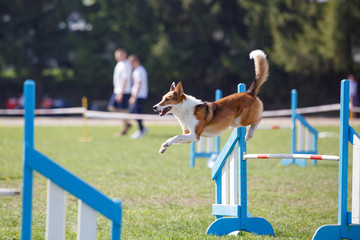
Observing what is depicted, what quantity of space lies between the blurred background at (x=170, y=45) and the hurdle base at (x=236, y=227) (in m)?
23.8

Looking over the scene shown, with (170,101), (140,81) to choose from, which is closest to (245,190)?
(170,101)

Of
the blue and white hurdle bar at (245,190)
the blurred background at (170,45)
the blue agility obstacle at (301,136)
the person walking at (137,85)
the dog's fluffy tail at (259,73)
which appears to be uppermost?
the blurred background at (170,45)

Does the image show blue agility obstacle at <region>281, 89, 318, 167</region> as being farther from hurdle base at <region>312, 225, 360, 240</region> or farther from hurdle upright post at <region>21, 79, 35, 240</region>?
hurdle upright post at <region>21, 79, 35, 240</region>

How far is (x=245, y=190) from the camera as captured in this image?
4.50 meters

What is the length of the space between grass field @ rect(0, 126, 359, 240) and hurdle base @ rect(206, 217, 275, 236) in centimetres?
9

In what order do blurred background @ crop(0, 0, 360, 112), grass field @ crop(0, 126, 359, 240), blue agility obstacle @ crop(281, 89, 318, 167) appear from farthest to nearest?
blurred background @ crop(0, 0, 360, 112) → blue agility obstacle @ crop(281, 89, 318, 167) → grass field @ crop(0, 126, 359, 240)

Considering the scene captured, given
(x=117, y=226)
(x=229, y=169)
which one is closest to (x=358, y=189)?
(x=229, y=169)

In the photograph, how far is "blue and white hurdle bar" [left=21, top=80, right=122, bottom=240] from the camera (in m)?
2.85

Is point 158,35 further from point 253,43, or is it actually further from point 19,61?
point 19,61

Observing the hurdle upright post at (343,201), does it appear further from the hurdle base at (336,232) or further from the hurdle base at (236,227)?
the hurdle base at (236,227)

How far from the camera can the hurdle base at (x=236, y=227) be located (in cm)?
443

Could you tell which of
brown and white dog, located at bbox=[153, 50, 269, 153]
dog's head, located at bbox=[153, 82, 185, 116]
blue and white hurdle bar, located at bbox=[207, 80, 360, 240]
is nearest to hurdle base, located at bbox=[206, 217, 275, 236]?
blue and white hurdle bar, located at bbox=[207, 80, 360, 240]

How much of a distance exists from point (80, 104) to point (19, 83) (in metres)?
4.40

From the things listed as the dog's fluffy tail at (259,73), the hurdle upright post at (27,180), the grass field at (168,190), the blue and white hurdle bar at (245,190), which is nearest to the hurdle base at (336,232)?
the blue and white hurdle bar at (245,190)
